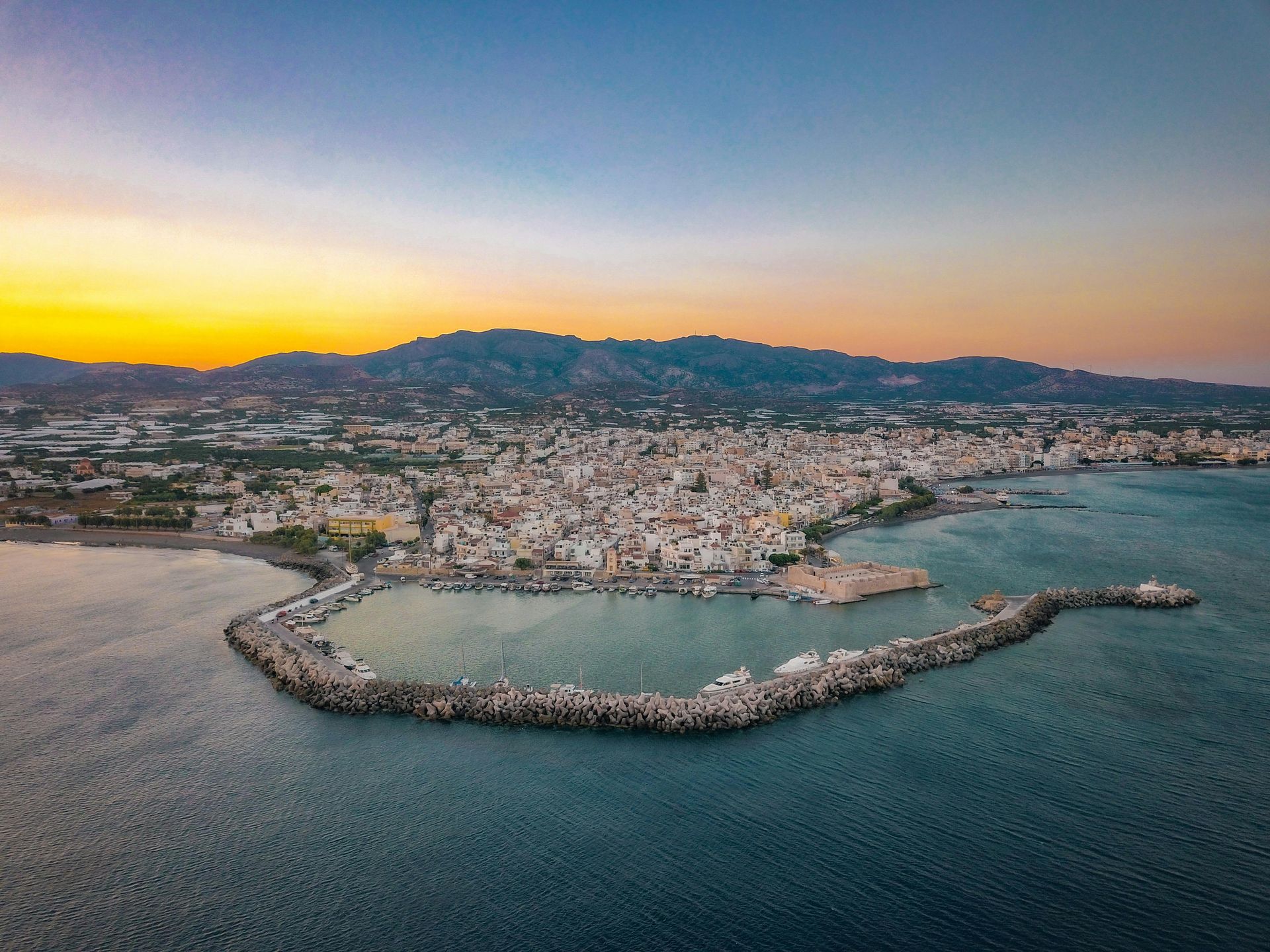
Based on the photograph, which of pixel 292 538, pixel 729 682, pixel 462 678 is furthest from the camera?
pixel 292 538

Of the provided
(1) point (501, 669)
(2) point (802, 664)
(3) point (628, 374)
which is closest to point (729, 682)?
(2) point (802, 664)

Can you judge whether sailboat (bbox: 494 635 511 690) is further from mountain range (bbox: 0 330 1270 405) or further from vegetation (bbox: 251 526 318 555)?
mountain range (bbox: 0 330 1270 405)

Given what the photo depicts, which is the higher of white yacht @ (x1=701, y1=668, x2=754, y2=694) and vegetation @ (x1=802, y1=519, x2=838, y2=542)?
vegetation @ (x1=802, y1=519, x2=838, y2=542)

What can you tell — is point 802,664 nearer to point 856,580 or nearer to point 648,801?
point 648,801

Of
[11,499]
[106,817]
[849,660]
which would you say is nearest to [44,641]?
[106,817]

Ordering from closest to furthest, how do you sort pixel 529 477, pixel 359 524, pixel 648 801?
pixel 648 801 → pixel 359 524 → pixel 529 477

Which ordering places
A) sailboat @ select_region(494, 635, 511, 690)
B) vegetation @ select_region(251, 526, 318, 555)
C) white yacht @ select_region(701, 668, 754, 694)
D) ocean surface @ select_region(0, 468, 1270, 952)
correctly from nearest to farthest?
ocean surface @ select_region(0, 468, 1270, 952)
white yacht @ select_region(701, 668, 754, 694)
sailboat @ select_region(494, 635, 511, 690)
vegetation @ select_region(251, 526, 318, 555)

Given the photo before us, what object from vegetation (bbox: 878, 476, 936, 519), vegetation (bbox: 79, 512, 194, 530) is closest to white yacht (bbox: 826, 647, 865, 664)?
vegetation (bbox: 878, 476, 936, 519)
